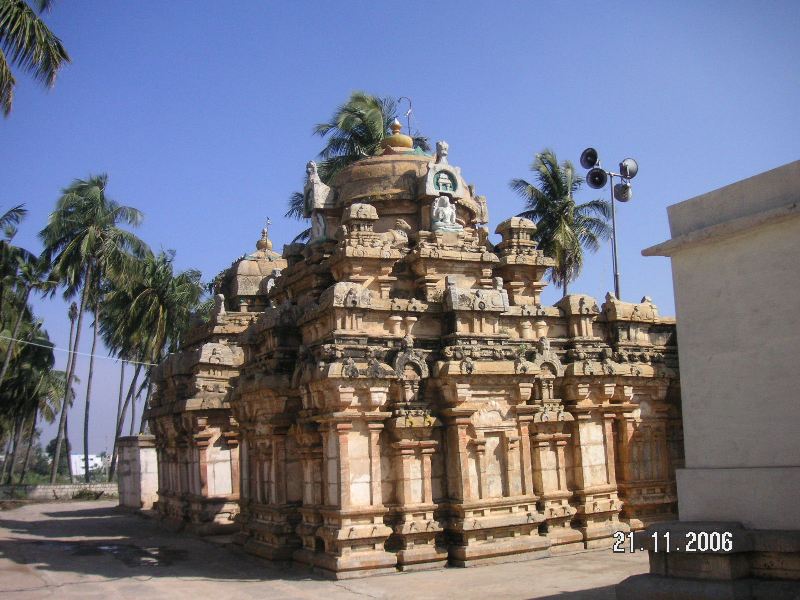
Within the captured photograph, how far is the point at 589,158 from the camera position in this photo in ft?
63.5

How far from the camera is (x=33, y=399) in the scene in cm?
4281

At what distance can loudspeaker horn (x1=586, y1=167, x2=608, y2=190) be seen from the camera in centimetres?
1888

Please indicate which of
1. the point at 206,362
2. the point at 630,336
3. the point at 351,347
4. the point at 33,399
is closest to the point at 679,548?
the point at 351,347

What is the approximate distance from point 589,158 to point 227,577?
1267cm

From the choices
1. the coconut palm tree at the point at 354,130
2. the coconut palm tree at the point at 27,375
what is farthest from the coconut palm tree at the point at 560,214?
the coconut palm tree at the point at 27,375

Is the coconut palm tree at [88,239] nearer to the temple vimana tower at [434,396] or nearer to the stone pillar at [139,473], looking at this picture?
the stone pillar at [139,473]

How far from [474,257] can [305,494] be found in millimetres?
5269

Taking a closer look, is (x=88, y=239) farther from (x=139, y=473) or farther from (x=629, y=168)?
(x=629, y=168)

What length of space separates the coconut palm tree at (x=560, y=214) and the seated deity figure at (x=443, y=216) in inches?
532

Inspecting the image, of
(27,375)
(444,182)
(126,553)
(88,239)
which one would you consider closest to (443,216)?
(444,182)

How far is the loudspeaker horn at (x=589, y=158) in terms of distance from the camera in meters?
19.3

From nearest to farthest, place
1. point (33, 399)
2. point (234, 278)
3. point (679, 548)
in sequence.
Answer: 1. point (679, 548)
2. point (234, 278)
3. point (33, 399)

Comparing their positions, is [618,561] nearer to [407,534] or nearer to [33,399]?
[407,534]

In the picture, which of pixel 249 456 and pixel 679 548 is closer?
pixel 679 548
